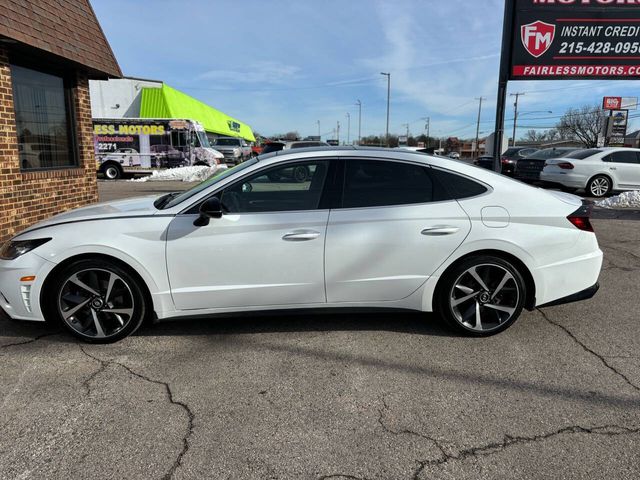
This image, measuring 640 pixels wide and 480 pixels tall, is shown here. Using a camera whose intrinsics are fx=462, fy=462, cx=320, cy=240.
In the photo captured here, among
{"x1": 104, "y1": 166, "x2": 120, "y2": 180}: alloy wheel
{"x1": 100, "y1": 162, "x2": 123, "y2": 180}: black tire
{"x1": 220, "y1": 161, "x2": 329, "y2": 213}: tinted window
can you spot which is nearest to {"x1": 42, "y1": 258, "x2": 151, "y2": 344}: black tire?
{"x1": 220, "y1": 161, "x2": 329, "y2": 213}: tinted window

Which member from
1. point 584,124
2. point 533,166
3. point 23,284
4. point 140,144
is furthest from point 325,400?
point 584,124

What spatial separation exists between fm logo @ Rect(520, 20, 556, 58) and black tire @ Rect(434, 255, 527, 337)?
7.95 metres

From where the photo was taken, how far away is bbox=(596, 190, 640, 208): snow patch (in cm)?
1149

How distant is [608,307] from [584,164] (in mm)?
10581

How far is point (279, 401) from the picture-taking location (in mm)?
2936

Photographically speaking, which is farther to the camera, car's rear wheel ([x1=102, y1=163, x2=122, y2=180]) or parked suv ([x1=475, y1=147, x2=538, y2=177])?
car's rear wheel ([x1=102, y1=163, x2=122, y2=180])

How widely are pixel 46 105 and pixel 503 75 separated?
877 centimetres

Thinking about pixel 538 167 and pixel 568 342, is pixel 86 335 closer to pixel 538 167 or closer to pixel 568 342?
pixel 568 342

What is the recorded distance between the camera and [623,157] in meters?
13.5

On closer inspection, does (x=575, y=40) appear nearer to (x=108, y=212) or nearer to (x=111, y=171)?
(x=108, y=212)

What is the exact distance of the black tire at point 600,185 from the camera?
534 inches

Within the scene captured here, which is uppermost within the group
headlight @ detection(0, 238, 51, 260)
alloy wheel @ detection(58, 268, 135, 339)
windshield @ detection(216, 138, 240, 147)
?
windshield @ detection(216, 138, 240, 147)

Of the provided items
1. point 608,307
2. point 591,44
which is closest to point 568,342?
point 608,307

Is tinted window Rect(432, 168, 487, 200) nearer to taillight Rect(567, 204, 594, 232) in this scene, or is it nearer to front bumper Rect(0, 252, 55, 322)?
taillight Rect(567, 204, 594, 232)
